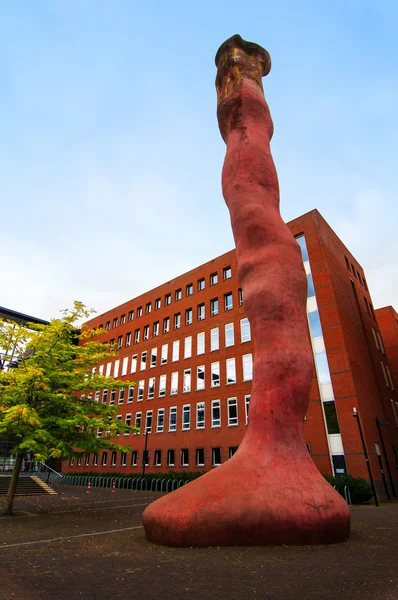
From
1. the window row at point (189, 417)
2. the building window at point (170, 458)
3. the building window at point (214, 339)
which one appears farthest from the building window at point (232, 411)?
the building window at point (170, 458)

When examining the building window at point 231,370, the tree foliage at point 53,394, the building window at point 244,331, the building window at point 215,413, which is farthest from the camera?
the building window at point 244,331

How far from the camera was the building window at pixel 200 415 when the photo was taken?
2939cm

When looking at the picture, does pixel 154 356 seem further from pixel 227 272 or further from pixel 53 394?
pixel 53 394

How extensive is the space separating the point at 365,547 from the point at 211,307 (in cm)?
2614

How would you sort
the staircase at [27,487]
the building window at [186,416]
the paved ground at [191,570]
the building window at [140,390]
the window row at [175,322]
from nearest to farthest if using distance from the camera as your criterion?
1. the paved ground at [191,570]
2. the staircase at [27,487]
3. the building window at [186,416]
4. the window row at [175,322]
5. the building window at [140,390]

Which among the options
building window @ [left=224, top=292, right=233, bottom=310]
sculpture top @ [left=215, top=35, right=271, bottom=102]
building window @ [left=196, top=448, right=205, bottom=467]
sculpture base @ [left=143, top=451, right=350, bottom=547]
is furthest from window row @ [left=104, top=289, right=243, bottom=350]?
sculpture base @ [left=143, top=451, right=350, bottom=547]

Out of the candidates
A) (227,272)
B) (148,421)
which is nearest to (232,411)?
(148,421)

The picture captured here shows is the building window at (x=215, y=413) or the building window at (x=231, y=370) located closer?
the building window at (x=215, y=413)

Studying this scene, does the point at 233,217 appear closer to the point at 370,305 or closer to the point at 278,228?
the point at 278,228

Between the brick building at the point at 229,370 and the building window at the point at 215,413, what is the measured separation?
7 cm

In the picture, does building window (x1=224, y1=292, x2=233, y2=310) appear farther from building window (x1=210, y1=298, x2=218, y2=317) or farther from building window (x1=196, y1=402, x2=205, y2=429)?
building window (x1=196, y1=402, x2=205, y2=429)

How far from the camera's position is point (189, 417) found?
3052 cm

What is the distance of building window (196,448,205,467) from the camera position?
92.8 ft

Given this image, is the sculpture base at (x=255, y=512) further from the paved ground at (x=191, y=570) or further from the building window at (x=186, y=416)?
the building window at (x=186, y=416)
